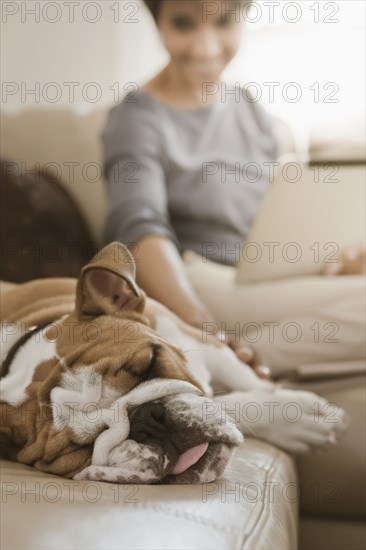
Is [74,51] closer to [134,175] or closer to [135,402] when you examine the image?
[134,175]

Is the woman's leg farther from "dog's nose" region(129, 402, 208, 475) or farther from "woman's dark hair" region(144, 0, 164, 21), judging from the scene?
"woman's dark hair" region(144, 0, 164, 21)

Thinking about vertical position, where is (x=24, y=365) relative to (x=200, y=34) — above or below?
below

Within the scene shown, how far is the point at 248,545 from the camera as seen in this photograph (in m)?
0.58

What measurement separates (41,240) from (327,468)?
700 mm

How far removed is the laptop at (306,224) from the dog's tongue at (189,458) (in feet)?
1.65

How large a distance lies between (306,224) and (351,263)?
113mm

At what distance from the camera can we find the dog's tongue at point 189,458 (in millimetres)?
733

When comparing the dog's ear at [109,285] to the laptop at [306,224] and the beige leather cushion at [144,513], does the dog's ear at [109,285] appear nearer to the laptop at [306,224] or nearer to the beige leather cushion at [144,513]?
the beige leather cushion at [144,513]

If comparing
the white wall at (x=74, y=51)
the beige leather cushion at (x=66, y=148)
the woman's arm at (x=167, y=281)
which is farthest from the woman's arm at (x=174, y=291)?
the white wall at (x=74, y=51)

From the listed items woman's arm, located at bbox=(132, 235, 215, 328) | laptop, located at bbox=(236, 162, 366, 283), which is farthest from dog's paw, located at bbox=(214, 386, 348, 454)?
laptop, located at bbox=(236, 162, 366, 283)

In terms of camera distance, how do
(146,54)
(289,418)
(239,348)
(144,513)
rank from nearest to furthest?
(144,513), (289,418), (239,348), (146,54)

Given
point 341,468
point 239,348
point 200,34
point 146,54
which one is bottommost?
point 341,468

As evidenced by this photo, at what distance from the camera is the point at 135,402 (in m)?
0.75

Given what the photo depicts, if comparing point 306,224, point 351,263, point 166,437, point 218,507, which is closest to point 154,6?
point 306,224
